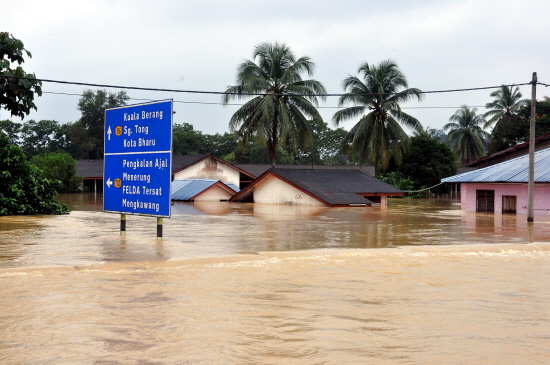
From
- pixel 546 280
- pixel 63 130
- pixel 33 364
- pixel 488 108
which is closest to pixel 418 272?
pixel 546 280

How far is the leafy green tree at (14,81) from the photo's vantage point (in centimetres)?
2408

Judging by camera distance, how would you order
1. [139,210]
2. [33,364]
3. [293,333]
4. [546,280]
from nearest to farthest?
[33,364], [293,333], [546,280], [139,210]

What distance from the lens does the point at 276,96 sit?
45.8 m

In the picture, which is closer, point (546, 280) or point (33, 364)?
point (33, 364)

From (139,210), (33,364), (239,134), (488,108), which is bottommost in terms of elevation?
(33,364)

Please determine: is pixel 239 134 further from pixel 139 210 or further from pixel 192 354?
pixel 192 354

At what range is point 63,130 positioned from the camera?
98.1m

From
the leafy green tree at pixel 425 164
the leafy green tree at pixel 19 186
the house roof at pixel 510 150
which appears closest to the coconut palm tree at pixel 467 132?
the leafy green tree at pixel 425 164

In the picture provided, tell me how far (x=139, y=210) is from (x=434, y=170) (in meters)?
49.4

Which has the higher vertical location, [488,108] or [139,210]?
[488,108]

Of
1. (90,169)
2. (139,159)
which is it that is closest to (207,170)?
(90,169)

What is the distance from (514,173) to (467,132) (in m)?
45.1

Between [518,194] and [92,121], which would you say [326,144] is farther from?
[518,194]

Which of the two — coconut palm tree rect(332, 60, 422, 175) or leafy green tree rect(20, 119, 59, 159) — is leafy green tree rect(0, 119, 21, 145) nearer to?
leafy green tree rect(20, 119, 59, 159)
